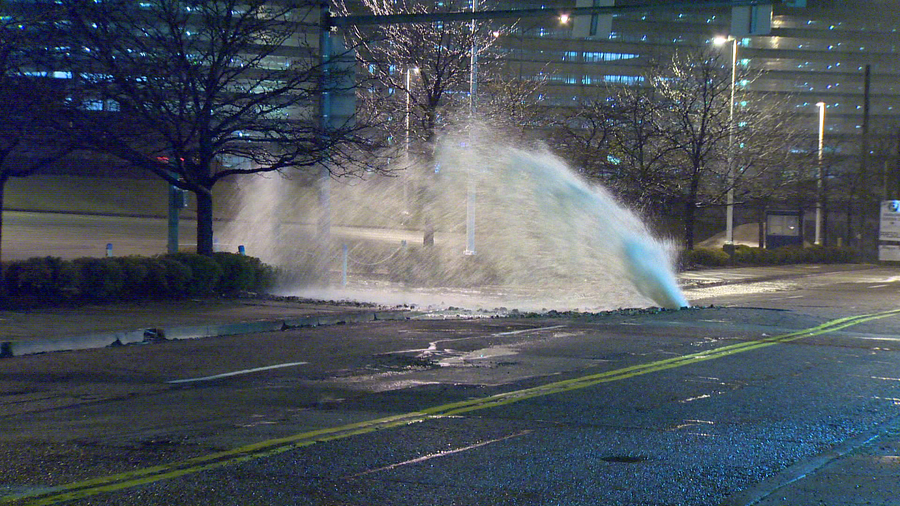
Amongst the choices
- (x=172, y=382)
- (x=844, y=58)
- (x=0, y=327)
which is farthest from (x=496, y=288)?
(x=844, y=58)

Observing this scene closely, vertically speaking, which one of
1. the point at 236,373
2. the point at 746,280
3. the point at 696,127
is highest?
the point at 696,127

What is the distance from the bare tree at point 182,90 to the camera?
16562 millimetres

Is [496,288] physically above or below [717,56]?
below

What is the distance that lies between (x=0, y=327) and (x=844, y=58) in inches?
3297

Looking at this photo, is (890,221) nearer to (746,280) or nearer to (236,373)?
(746,280)

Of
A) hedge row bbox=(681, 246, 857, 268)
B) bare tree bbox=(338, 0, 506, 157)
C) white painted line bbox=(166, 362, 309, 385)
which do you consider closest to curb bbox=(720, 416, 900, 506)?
white painted line bbox=(166, 362, 309, 385)

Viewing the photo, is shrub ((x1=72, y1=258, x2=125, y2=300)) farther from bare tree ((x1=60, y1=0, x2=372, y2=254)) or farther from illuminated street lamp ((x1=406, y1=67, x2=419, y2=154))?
illuminated street lamp ((x1=406, y1=67, x2=419, y2=154))

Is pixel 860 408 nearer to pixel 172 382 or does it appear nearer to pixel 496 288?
pixel 172 382

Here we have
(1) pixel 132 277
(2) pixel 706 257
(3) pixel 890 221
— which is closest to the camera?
(1) pixel 132 277

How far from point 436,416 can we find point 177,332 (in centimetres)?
694

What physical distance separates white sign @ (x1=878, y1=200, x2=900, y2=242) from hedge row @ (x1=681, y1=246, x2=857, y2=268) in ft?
11.5

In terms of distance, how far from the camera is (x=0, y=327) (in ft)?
42.3

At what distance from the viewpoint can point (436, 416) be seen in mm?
7859

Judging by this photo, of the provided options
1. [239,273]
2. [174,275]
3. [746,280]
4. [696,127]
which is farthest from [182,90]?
[696,127]
